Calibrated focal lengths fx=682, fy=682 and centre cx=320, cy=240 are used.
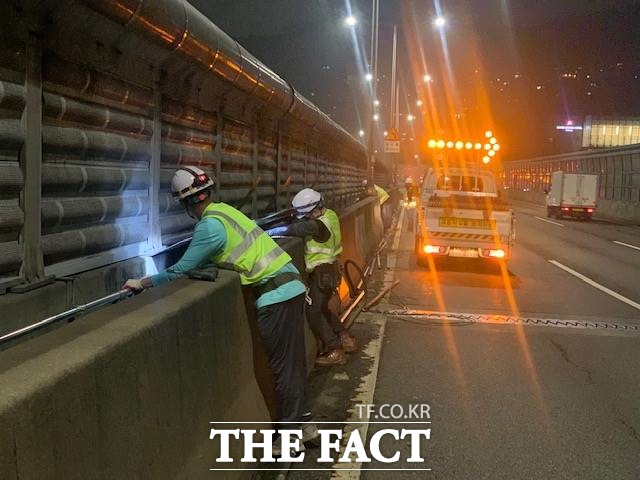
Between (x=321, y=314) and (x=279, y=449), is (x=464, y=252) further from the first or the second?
(x=279, y=449)

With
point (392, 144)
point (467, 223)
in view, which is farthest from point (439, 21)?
point (467, 223)

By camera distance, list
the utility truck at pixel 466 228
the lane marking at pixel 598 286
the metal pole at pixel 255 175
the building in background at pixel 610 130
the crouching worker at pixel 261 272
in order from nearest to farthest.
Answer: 1. the crouching worker at pixel 261 272
2. the metal pole at pixel 255 175
3. the lane marking at pixel 598 286
4. the utility truck at pixel 466 228
5. the building in background at pixel 610 130

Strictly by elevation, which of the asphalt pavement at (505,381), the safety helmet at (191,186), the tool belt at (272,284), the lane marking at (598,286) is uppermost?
the safety helmet at (191,186)

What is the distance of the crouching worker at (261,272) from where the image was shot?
4156mm

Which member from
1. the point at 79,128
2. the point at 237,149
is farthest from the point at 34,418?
the point at 237,149

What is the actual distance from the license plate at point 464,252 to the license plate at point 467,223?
510 mm

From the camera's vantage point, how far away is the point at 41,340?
265cm

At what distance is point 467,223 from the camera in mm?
14633

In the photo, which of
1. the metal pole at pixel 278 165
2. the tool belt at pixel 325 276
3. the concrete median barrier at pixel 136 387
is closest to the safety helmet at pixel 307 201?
the tool belt at pixel 325 276

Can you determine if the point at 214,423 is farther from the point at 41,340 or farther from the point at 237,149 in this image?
the point at 237,149

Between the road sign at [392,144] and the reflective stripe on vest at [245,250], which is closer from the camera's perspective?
the reflective stripe on vest at [245,250]

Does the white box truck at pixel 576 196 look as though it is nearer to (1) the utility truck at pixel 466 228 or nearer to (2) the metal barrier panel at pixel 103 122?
(1) the utility truck at pixel 466 228

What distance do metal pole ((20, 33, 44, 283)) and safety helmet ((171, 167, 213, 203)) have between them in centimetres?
81

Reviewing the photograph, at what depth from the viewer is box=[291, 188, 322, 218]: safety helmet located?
265 inches
